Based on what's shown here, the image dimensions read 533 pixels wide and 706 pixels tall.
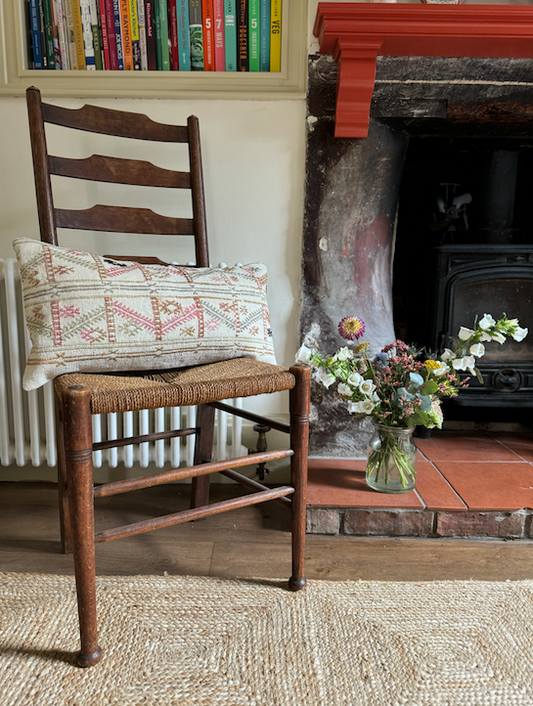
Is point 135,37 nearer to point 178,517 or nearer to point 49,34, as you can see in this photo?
point 49,34

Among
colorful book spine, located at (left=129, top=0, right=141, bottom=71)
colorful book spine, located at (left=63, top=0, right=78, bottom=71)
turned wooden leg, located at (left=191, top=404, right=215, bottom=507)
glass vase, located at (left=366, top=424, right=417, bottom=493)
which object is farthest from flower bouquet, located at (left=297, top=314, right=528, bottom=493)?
colorful book spine, located at (left=63, top=0, right=78, bottom=71)

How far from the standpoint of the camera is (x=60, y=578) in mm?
995

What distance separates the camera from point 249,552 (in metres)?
1.11

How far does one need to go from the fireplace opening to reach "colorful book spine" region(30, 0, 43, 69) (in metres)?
1.08

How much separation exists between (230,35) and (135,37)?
252 millimetres

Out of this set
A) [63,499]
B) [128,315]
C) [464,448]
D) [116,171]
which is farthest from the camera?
[464,448]

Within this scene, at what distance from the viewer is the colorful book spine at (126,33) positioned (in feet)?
4.27

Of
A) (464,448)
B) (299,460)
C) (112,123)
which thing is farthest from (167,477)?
(464,448)

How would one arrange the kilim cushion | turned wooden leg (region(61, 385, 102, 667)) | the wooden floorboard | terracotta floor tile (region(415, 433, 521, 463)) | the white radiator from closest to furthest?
turned wooden leg (region(61, 385, 102, 667)), the kilim cushion, the wooden floorboard, the white radiator, terracotta floor tile (region(415, 433, 521, 463))

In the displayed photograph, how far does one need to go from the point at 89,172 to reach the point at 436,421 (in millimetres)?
987

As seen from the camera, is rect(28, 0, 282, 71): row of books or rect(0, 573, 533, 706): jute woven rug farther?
rect(28, 0, 282, 71): row of books

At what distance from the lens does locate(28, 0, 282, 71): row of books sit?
1306 millimetres

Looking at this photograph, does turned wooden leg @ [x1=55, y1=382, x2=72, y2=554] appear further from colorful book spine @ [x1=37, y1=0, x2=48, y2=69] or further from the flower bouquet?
colorful book spine @ [x1=37, y1=0, x2=48, y2=69]

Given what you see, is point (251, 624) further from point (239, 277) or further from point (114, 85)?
point (114, 85)
